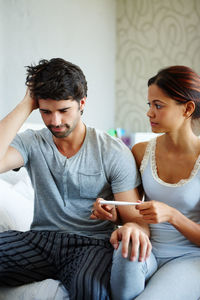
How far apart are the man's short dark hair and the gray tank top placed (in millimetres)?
460

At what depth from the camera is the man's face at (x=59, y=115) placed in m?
1.38

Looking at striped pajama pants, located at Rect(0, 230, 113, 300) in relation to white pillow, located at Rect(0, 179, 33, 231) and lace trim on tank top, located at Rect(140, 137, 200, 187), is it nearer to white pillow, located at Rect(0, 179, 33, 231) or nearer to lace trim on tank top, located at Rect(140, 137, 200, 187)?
white pillow, located at Rect(0, 179, 33, 231)

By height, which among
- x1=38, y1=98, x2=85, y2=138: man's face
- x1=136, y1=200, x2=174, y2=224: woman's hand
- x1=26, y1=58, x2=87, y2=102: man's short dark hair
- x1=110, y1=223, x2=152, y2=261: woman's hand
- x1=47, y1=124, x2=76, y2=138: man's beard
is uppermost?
x1=26, y1=58, x2=87, y2=102: man's short dark hair

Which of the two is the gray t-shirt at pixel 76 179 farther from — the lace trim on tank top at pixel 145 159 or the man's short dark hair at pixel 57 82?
the man's short dark hair at pixel 57 82

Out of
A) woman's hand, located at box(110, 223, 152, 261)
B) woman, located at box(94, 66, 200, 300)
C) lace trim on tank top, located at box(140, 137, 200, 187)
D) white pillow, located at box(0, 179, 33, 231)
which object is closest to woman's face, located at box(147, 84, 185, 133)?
woman, located at box(94, 66, 200, 300)

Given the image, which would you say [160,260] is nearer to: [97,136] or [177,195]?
[177,195]

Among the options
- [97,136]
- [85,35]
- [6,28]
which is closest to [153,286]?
[97,136]

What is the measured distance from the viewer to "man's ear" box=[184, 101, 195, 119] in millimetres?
1303

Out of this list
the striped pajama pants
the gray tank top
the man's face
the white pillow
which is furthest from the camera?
the white pillow

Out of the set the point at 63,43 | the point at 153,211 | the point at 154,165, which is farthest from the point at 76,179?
the point at 63,43

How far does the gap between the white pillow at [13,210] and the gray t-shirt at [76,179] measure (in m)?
0.14

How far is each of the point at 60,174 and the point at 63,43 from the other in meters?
1.51

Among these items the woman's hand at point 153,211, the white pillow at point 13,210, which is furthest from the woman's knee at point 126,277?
the white pillow at point 13,210

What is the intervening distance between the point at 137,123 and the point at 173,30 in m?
1.02
